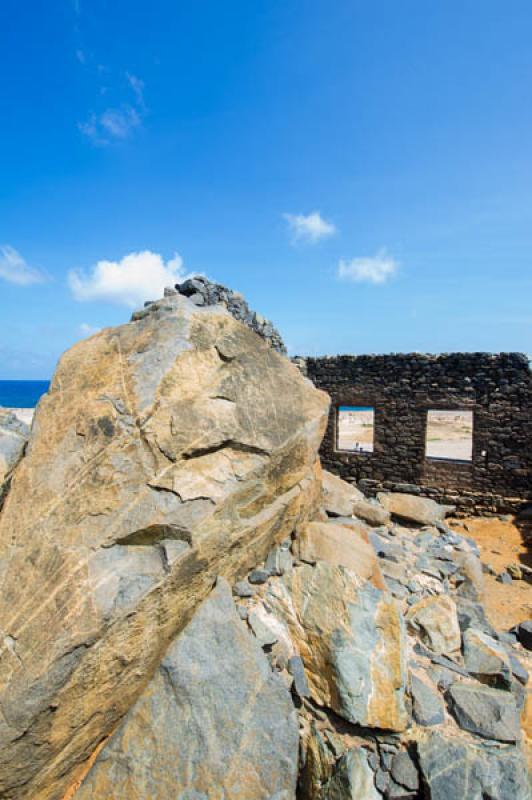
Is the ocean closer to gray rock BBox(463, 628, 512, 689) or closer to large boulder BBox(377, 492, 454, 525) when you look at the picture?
large boulder BBox(377, 492, 454, 525)

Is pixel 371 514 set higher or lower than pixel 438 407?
lower

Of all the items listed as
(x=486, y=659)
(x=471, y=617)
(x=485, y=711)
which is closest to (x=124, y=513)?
(x=485, y=711)

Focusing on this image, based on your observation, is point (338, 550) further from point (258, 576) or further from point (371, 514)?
point (371, 514)

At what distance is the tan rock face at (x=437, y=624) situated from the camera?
3.77 metres

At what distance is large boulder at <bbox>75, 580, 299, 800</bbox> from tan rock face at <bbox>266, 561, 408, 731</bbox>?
15.7 inches

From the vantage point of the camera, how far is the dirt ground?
19.3 feet

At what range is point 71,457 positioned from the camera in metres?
3.15

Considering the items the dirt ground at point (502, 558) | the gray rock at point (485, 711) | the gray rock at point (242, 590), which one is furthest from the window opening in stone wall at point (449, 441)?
the gray rock at point (242, 590)

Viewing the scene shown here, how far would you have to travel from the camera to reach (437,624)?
3.92 m

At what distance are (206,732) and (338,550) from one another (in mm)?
1951

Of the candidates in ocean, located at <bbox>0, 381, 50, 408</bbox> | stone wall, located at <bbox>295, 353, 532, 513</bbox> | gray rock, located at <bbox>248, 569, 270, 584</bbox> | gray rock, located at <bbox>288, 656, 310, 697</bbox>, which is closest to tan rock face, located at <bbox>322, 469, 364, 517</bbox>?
gray rock, located at <bbox>248, 569, 270, 584</bbox>

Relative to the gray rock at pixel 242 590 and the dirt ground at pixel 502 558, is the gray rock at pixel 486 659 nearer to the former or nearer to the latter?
the dirt ground at pixel 502 558

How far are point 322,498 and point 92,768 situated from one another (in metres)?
3.64

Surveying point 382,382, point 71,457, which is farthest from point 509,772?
point 382,382
